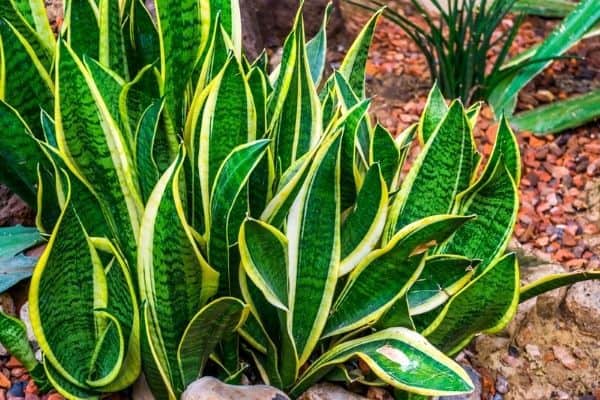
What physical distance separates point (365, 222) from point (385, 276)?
8 cm

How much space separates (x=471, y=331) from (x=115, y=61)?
0.70 m

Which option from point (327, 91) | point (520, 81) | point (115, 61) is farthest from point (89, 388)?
point (520, 81)

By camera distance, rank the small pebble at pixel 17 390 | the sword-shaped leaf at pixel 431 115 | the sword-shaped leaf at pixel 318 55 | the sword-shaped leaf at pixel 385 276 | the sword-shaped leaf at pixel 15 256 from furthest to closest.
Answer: the sword-shaped leaf at pixel 318 55 → the sword-shaped leaf at pixel 431 115 → the sword-shaped leaf at pixel 15 256 → the small pebble at pixel 17 390 → the sword-shaped leaf at pixel 385 276

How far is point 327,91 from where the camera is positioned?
62.4 inches

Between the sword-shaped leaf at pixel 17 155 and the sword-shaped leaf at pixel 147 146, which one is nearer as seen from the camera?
the sword-shaped leaf at pixel 147 146

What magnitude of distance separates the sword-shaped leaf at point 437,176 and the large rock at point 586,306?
40cm

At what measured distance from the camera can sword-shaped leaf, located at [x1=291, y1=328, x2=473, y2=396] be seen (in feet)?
3.76

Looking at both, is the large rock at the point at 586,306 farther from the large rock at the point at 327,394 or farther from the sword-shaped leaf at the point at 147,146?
the sword-shaped leaf at the point at 147,146

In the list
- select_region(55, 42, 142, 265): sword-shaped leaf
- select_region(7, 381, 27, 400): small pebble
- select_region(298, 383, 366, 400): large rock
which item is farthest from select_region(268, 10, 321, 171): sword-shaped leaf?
select_region(7, 381, 27, 400): small pebble

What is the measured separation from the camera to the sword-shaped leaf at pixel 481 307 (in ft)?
4.08

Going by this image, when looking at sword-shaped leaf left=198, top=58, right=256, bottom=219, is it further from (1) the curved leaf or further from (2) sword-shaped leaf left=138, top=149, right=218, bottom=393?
(1) the curved leaf

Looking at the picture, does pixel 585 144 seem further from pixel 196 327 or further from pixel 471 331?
pixel 196 327

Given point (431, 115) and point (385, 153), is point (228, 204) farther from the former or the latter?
point (431, 115)

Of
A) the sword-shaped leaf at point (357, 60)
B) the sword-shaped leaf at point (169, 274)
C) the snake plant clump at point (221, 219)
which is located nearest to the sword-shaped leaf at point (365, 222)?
the snake plant clump at point (221, 219)
